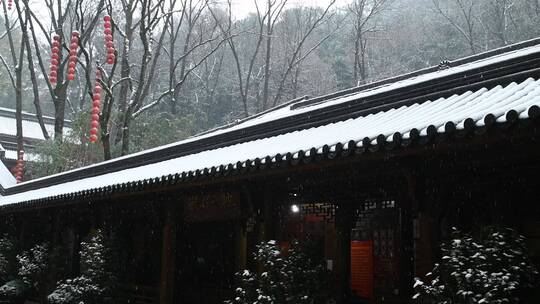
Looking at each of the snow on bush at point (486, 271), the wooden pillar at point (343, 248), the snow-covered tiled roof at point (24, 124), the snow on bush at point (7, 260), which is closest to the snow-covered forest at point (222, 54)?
the snow-covered tiled roof at point (24, 124)

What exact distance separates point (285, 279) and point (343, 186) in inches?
63.6

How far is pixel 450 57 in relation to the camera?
32406 mm

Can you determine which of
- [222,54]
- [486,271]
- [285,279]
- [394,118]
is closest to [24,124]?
[222,54]

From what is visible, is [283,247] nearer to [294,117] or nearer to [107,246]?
[294,117]

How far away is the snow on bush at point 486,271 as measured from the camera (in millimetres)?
4750

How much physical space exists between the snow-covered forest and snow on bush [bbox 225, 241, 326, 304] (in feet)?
39.7

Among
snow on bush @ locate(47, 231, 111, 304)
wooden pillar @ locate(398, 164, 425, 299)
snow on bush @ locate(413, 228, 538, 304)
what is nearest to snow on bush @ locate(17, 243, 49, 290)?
snow on bush @ locate(47, 231, 111, 304)

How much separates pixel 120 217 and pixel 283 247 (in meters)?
5.42

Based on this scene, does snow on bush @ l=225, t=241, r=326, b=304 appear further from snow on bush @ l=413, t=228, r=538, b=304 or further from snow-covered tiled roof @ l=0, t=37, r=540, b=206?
snow on bush @ l=413, t=228, r=538, b=304

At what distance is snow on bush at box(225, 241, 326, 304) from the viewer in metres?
6.99

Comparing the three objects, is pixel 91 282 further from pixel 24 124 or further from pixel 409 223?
pixel 24 124

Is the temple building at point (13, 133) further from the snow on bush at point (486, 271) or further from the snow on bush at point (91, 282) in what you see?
the snow on bush at point (486, 271)

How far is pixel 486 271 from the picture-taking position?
16.0 feet

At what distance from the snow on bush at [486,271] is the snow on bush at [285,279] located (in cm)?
202
